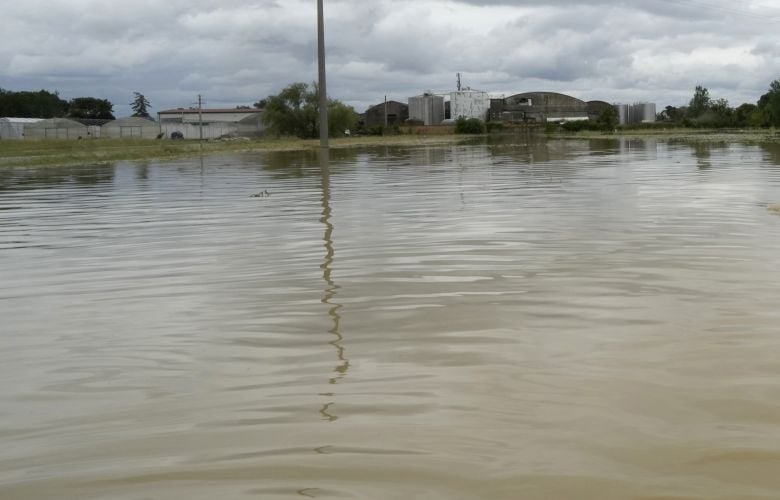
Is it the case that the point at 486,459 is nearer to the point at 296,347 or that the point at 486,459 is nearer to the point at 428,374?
the point at 428,374

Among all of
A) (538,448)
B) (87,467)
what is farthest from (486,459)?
(87,467)

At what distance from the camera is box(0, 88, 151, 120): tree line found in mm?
134250

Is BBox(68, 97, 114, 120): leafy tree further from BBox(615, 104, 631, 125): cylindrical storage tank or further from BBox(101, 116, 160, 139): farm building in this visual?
BBox(615, 104, 631, 125): cylindrical storage tank

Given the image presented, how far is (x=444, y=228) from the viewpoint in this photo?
1280cm

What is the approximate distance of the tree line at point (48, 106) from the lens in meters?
134

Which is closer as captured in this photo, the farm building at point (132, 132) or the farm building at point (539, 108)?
the farm building at point (132, 132)

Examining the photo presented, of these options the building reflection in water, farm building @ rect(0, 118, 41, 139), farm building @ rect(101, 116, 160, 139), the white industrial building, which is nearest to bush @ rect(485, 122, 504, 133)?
the white industrial building

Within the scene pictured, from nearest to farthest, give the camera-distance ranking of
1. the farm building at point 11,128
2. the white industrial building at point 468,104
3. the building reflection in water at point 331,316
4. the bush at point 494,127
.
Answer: the building reflection in water at point 331,316 → the farm building at point 11,128 → the bush at point 494,127 → the white industrial building at point 468,104

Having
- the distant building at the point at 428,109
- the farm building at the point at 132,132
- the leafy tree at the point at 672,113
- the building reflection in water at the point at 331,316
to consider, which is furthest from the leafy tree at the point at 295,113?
the building reflection in water at the point at 331,316

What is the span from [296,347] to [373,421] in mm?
1661

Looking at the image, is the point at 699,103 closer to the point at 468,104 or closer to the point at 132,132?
the point at 468,104

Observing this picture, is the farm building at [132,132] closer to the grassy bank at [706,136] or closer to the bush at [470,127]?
the bush at [470,127]

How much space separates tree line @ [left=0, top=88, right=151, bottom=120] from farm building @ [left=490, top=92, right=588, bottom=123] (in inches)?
2557

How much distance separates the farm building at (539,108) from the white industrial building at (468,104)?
2464mm
